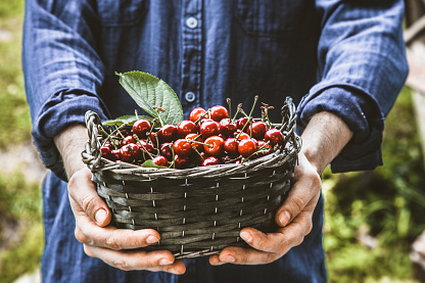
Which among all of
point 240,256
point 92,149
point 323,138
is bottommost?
point 240,256

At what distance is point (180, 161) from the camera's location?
0.78 m

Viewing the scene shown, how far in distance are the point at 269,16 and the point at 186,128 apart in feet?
1.79

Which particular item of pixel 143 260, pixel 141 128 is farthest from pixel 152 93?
pixel 143 260

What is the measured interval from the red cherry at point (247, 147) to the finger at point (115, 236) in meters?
0.20

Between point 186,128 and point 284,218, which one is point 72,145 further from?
point 284,218

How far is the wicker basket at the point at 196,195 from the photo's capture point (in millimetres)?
731

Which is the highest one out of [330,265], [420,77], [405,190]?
[420,77]

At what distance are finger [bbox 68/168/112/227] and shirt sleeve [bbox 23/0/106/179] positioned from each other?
0.70 feet

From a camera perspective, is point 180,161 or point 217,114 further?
point 217,114

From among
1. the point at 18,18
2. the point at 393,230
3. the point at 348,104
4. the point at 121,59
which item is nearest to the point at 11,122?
the point at 18,18

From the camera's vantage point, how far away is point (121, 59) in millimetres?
1237

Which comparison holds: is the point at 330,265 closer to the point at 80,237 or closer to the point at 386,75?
the point at 386,75

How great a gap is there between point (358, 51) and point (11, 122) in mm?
2606

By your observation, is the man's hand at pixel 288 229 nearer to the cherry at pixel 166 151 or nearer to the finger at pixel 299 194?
the finger at pixel 299 194
